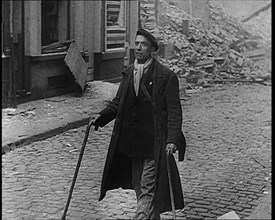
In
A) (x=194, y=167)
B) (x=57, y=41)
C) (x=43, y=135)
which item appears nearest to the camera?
(x=57, y=41)

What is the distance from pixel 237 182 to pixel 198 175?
332 millimetres

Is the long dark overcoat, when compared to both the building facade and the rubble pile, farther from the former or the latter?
the rubble pile

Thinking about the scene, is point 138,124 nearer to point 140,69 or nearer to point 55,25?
point 140,69

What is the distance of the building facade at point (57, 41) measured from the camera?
4609 mm

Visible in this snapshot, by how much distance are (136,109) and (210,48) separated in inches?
50.2

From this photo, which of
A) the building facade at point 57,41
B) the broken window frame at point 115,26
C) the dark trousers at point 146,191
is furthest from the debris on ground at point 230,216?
the broken window frame at point 115,26

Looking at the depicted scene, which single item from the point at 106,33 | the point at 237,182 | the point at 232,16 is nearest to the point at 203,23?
the point at 232,16

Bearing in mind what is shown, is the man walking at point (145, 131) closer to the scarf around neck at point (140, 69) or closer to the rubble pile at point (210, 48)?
the scarf around neck at point (140, 69)

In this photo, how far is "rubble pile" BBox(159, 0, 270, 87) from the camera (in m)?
5.39

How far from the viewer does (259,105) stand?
19.9ft

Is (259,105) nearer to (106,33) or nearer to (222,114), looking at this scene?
(222,114)

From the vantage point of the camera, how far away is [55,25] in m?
5.00

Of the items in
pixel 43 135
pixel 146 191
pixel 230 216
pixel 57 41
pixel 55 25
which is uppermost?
pixel 55 25

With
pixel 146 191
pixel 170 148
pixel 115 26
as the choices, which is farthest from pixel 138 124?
pixel 115 26
